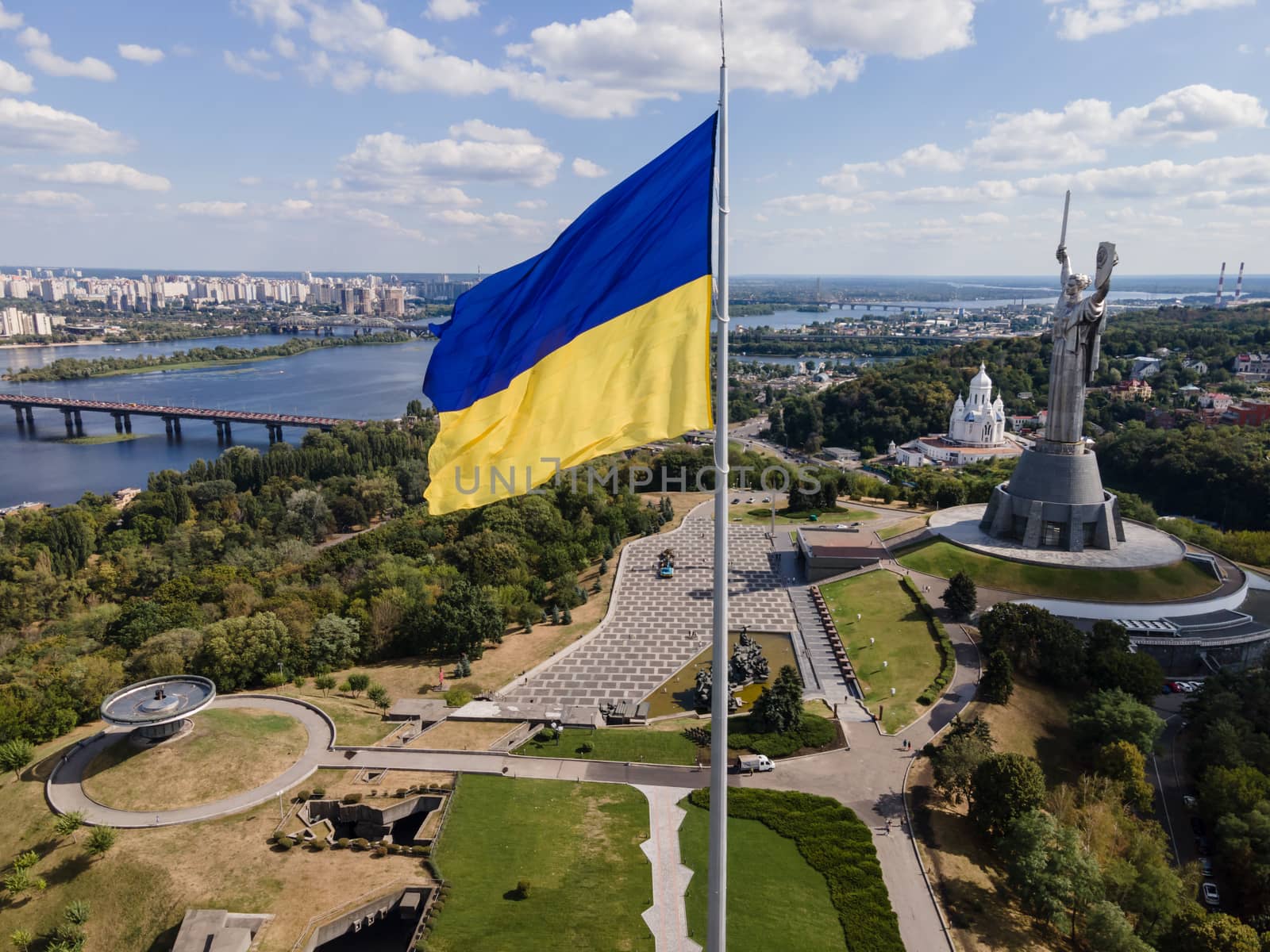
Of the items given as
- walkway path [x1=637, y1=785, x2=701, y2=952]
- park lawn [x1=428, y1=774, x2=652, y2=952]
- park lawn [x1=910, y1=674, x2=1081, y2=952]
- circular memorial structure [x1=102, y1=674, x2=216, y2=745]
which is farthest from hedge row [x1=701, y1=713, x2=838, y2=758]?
circular memorial structure [x1=102, y1=674, x2=216, y2=745]

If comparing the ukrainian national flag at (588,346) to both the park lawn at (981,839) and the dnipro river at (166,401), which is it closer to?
the park lawn at (981,839)

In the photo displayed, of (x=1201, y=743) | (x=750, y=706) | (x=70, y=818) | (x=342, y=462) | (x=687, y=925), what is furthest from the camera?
(x=342, y=462)

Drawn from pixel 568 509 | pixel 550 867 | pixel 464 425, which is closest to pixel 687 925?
pixel 550 867

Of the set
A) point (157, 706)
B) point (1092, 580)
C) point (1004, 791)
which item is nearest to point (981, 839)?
point (1004, 791)

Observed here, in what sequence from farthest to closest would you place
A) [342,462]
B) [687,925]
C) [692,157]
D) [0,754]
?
[342,462], [0,754], [687,925], [692,157]

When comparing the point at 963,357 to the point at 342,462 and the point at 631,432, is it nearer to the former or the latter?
the point at 342,462

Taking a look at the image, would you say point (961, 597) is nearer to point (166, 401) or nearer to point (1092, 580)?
point (1092, 580)
